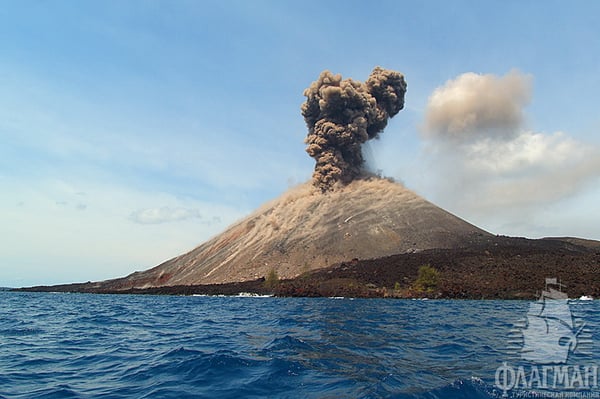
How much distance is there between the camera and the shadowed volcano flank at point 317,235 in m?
139

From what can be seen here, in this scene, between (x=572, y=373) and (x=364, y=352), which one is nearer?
(x=572, y=373)

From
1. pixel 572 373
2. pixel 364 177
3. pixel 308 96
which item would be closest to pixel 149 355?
pixel 572 373

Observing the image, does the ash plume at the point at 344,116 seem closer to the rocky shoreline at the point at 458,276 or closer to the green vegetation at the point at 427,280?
the rocky shoreline at the point at 458,276

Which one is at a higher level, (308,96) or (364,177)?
(308,96)

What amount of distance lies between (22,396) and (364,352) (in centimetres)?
1171

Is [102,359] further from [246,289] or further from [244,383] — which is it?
[246,289]

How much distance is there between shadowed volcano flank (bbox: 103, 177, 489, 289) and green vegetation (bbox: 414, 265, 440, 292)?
40929 millimetres

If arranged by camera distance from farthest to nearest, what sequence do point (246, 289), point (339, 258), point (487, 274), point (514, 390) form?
point (339, 258) → point (246, 289) → point (487, 274) → point (514, 390)

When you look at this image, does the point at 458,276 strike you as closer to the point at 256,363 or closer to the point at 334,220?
the point at 334,220

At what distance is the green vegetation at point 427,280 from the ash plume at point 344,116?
69.0 m

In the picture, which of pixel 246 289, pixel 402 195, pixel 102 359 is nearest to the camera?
pixel 102 359

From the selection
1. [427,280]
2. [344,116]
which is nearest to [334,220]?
[344,116]

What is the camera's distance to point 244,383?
12.3 metres
